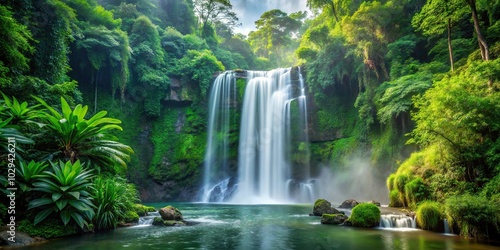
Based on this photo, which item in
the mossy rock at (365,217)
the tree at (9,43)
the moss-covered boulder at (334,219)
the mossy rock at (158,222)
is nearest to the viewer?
the tree at (9,43)

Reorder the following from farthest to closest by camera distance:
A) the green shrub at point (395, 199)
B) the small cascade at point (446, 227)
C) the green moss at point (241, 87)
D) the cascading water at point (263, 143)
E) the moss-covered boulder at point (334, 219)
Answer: the green moss at point (241, 87), the cascading water at point (263, 143), the green shrub at point (395, 199), the moss-covered boulder at point (334, 219), the small cascade at point (446, 227)

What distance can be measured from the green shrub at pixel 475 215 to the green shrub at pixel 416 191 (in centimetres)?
336

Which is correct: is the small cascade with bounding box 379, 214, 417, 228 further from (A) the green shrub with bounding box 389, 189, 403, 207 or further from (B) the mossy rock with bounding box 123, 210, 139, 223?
(B) the mossy rock with bounding box 123, 210, 139, 223

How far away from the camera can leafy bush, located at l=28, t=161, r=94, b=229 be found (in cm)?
813

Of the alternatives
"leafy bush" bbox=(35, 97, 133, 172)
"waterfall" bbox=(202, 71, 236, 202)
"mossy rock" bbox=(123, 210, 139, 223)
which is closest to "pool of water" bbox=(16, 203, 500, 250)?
"mossy rock" bbox=(123, 210, 139, 223)

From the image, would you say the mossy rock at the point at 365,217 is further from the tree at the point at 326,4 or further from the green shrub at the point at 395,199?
the tree at the point at 326,4

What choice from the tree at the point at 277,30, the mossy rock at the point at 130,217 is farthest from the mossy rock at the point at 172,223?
the tree at the point at 277,30

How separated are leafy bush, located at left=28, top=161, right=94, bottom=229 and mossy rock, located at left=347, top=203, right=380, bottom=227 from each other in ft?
29.0

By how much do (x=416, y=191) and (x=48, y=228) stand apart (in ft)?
42.8

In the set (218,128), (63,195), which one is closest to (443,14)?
(63,195)

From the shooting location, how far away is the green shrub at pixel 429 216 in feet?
32.4

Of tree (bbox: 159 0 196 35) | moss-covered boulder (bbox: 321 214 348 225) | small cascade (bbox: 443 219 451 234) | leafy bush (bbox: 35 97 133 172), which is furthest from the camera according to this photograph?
tree (bbox: 159 0 196 35)

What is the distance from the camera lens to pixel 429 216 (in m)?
10.0

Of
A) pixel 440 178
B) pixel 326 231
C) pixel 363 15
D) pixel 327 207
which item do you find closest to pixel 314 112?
pixel 363 15
